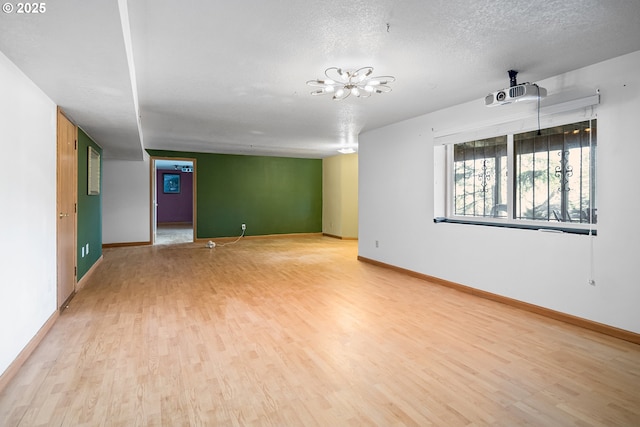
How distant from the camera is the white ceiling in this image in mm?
2062

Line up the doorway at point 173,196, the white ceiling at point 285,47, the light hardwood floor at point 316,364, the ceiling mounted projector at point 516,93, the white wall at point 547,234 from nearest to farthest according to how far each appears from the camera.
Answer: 1. the light hardwood floor at point 316,364
2. the white ceiling at point 285,47
3. the white wall at point 547,234
4. the ceiling mounted projector at point 516,93
5. the doorway at point 173,196

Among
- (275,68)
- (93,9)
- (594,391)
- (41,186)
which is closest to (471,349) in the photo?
(594,391)

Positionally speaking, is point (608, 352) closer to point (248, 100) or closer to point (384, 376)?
point (384, 376)

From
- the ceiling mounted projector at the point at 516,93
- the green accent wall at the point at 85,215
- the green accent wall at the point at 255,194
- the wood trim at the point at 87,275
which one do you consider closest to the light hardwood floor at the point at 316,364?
the wood trim at the point at 87,275

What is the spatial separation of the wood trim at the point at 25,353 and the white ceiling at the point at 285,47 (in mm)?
1953

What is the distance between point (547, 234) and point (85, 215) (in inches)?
225

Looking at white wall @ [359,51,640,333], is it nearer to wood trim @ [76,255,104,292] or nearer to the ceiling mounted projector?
the ceiling mounted projector

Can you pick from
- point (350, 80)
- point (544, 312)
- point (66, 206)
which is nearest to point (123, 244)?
point (66, 206)

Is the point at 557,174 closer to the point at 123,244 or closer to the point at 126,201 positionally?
the point at 126,201

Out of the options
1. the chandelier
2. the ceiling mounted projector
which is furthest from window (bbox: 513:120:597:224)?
the chandelier

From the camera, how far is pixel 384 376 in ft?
7.28

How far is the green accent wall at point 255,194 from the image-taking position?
9.00m

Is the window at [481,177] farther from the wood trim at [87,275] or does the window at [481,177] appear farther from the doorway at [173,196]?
the doorway at [173,196]

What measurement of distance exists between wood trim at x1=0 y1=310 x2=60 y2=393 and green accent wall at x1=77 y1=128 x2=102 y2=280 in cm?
153
